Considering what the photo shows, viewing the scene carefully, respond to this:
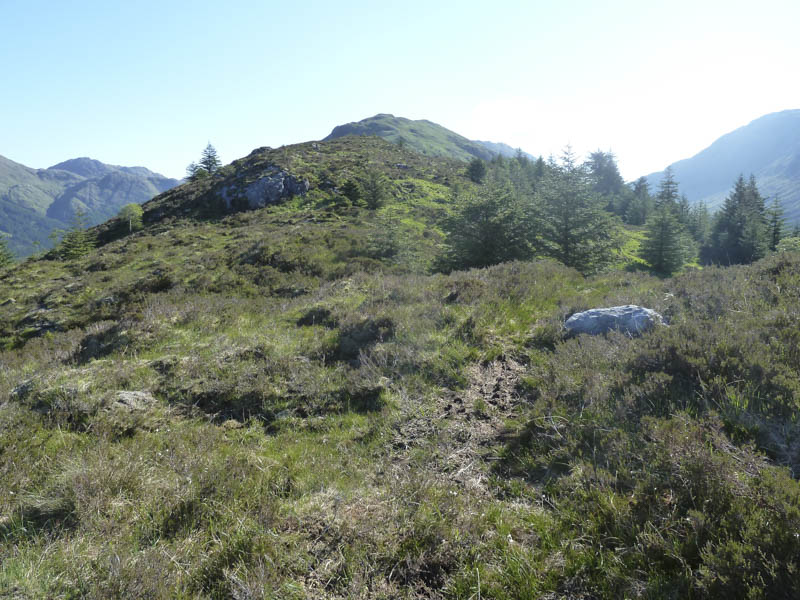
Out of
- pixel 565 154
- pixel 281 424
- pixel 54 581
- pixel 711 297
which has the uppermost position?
pixel 565 154

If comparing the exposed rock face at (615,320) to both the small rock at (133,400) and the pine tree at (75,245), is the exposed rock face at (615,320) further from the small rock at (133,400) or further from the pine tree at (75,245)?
the pine tree at (75,245)

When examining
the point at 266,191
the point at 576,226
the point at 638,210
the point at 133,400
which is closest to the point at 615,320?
the point at 133,400

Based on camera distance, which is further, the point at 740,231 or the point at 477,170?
the point at 477,170

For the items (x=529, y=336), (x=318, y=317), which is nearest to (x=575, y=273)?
(x=529, y=336)

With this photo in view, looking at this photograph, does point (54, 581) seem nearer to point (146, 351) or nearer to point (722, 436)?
point (722, 436)

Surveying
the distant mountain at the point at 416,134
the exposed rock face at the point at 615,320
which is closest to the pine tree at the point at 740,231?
the exposed rock face at the point at 615,320

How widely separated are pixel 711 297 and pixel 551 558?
621cm

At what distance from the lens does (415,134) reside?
156125 mm

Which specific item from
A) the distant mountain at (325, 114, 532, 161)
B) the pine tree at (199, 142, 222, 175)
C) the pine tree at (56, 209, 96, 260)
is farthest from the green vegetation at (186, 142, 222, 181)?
the distant mountain at (325, 114, 532, 161)

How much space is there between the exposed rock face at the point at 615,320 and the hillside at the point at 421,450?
1.24ft

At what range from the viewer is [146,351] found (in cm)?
757

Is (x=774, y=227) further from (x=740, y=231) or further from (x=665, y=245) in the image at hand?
(x=665, y=245)

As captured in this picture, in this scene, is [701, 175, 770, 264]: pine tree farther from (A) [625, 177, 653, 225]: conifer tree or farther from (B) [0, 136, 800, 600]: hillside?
(B) [0, 136, 800, 600]: hillside

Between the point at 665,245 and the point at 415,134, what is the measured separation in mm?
147643
